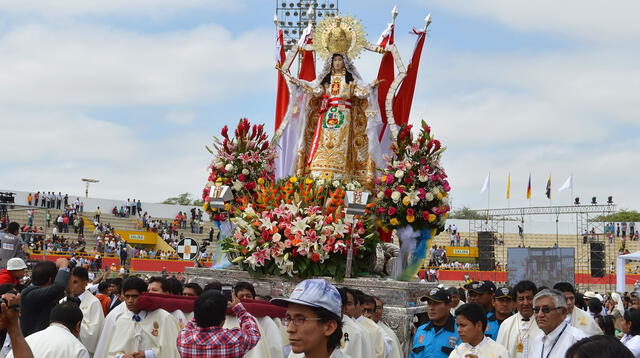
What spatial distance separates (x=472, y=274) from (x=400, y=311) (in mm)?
28022

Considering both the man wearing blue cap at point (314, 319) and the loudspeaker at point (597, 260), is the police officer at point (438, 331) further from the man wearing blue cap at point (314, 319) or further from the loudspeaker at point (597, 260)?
the loudspeaker at point (597, 260)

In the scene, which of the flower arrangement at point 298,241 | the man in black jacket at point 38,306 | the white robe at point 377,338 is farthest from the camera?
the flower arrangement at point 298,241

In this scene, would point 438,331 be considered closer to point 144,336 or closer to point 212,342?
point 144,336

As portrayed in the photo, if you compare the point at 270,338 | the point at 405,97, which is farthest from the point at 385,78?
the point at 270,338

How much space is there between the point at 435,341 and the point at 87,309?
10.5 ft

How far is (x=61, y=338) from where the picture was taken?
206 inches

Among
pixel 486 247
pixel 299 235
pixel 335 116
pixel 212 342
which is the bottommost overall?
pixel 212 342

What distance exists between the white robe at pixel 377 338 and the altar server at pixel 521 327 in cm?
131

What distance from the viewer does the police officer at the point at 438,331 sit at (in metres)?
7.25

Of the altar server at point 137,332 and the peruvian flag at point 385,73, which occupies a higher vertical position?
the peruvian flag at point 385,73

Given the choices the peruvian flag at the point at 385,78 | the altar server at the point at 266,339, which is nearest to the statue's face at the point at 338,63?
the peruvian flag at the point at 385,78

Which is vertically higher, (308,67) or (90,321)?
(308,67)

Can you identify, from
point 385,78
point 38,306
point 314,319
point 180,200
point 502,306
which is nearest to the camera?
point 314,319

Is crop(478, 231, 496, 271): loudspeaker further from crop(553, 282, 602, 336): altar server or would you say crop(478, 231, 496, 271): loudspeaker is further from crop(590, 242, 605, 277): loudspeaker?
crop(553, 282, 602, 336): altar server
